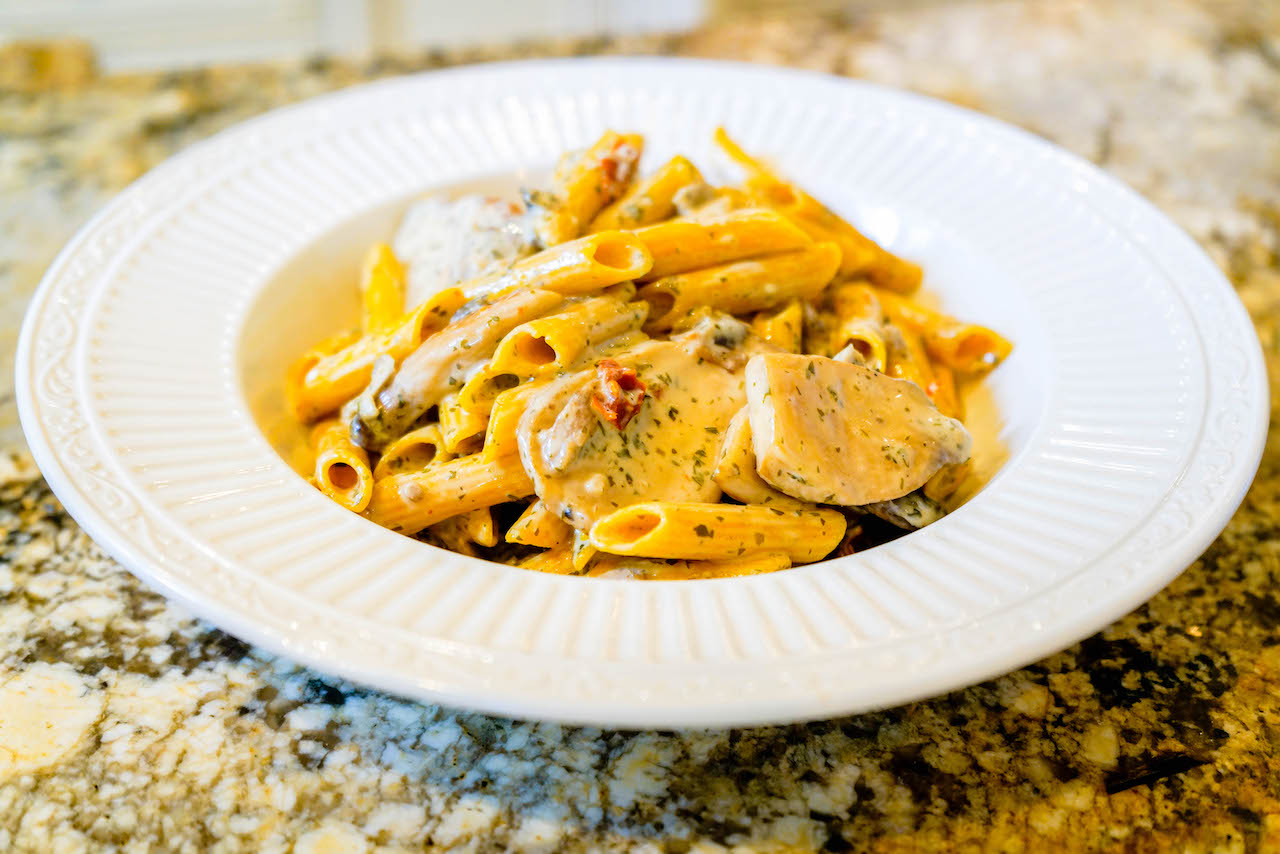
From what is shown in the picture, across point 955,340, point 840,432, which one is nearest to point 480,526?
point 840,432

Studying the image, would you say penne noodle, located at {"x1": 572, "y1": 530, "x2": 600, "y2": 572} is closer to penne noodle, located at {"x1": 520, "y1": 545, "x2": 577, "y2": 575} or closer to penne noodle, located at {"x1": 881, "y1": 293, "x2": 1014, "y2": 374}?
penne noodle, located at {"x1": 520, "y1": 545, "x2": 577, "y2": 575}

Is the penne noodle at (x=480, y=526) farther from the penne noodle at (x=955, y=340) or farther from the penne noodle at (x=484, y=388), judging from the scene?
the penne noodle at (x=955, y=340)

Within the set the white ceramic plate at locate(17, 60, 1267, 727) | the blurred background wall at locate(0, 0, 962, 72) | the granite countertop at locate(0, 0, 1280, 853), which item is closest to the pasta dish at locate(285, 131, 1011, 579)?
the white ceramic plate at locate(17, 60, 1267, 727)

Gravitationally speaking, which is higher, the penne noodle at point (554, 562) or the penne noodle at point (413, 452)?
the penne noodle at point (413, 452)

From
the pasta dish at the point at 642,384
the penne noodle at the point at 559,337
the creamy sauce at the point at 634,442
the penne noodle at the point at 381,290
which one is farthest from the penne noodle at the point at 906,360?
the penne noodle at the point at 381,290

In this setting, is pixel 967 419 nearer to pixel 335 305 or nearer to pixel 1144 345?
pixel 1144 345
